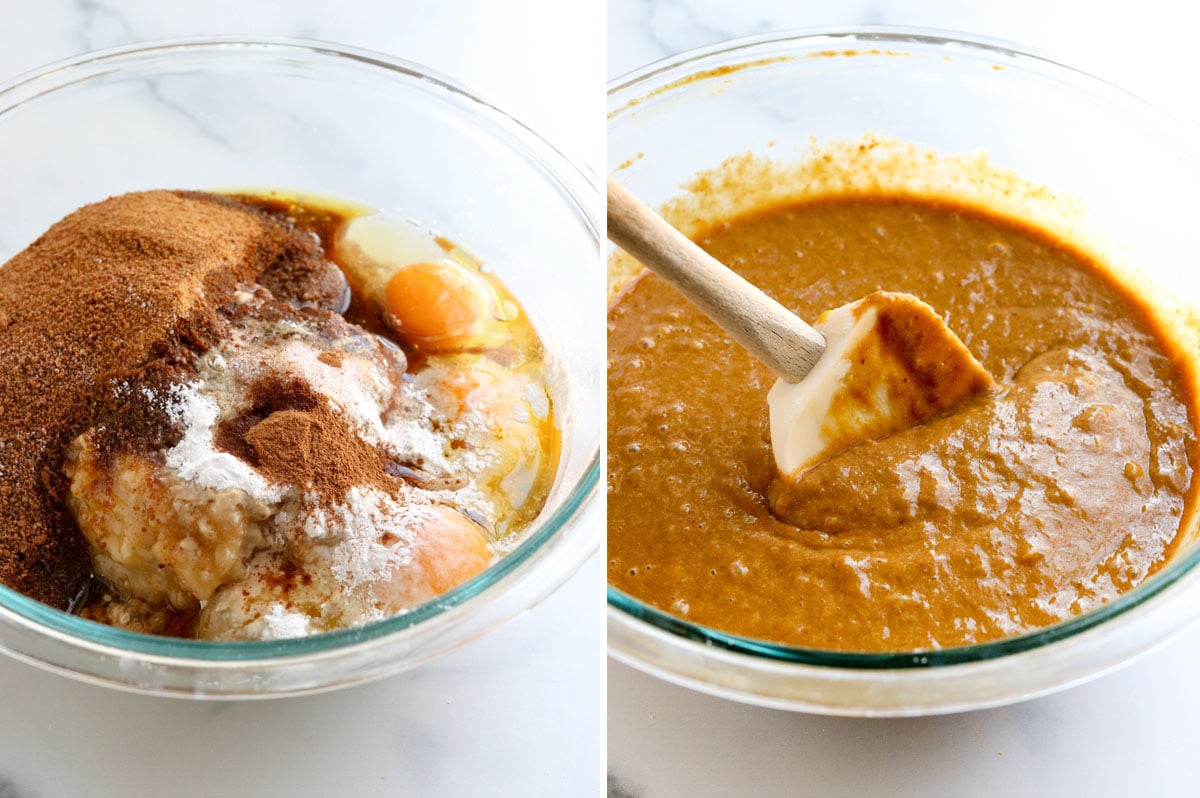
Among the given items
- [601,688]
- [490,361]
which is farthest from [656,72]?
[601,688]

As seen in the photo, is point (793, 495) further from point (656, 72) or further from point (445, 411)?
point (656, 72)

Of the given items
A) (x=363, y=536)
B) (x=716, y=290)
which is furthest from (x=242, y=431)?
(x=716, y=290)

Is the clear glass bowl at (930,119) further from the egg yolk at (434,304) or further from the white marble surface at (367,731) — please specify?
the white marble surface at (367,731)

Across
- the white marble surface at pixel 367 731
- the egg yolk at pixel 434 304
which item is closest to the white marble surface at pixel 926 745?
the white marble surface at pixel 367 731

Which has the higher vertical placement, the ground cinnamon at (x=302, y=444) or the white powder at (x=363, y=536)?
the ground cinnamon at (x=302, y=444)

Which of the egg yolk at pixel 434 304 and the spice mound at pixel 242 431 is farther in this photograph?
the egg yolk at pixel 434 304

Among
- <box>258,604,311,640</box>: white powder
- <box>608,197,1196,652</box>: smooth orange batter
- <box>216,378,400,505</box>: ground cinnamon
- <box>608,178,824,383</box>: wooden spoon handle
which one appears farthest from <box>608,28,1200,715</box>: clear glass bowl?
<box>258,604,311,640</box>: white powder
